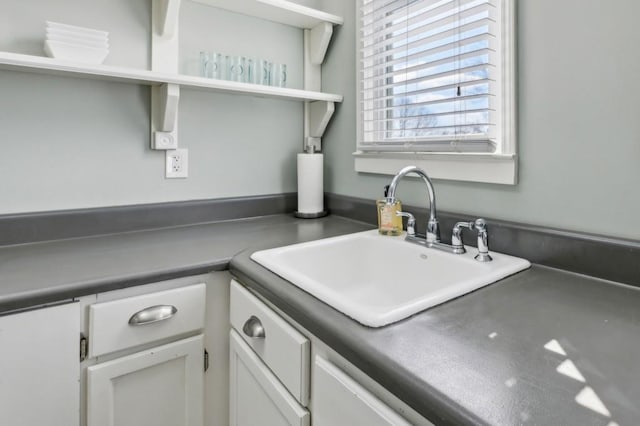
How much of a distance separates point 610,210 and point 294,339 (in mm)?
785

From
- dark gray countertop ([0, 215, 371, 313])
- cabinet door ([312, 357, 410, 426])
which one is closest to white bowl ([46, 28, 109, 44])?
dark gray countertop ([0, 215, 371, 313])

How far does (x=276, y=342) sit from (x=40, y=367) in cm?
52

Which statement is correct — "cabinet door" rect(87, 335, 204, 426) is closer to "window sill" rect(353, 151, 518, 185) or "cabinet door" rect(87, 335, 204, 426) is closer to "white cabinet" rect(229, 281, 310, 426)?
"white cabinet" rect(229, 281, 310, 426)

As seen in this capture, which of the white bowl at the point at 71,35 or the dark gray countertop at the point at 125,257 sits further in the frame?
the white bowl at the point at 71,35

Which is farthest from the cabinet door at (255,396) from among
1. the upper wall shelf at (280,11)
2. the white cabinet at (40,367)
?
the upper wall shelf at (280,11)

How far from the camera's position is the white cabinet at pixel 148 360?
909 millimetres

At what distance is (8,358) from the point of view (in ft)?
2.62

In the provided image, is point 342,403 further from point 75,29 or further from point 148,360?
point 75,29

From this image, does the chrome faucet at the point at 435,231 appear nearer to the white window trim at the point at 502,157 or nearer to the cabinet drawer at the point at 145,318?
the white window trim at the point at 502,157

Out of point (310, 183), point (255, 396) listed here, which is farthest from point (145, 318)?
point (310, 183)

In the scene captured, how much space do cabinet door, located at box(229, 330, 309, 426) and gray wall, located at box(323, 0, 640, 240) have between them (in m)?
0.77

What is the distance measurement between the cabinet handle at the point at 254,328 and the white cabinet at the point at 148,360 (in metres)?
0.17

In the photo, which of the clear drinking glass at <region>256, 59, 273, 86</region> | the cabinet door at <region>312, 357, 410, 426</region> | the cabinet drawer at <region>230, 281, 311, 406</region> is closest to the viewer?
the cabinet door at <region>312, 357, 410, 426</region>

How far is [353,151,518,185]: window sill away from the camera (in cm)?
107
